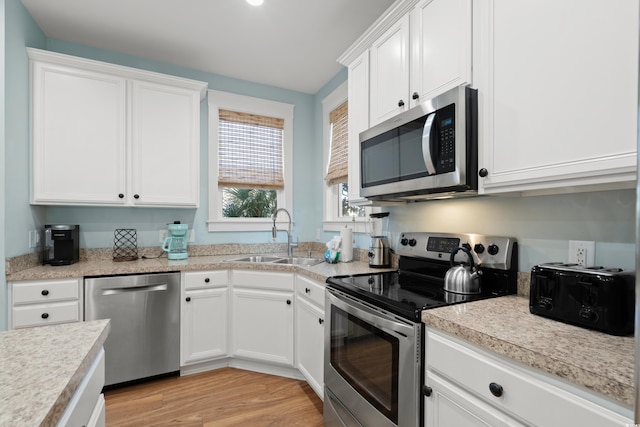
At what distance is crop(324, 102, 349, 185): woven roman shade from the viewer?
2.89 m

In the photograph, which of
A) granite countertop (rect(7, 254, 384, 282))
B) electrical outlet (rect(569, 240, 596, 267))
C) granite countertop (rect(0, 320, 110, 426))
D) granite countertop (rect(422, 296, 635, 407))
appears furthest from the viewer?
granite countertop (rect(7, 254, 384, 282))

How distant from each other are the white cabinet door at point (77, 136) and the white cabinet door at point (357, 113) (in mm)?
1840

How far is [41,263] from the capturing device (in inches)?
92.0

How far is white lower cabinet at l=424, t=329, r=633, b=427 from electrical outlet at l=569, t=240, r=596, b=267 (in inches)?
24.1

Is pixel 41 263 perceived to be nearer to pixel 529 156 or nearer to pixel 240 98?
pixel 240 98

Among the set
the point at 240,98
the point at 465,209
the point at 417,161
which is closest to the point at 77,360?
the point at 417,161

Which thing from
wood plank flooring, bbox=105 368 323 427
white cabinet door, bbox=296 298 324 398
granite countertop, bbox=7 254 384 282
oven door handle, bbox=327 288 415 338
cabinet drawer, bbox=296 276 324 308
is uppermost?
granite countertop, bbox=7 254 384 282

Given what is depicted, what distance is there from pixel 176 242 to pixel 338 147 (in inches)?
68.6

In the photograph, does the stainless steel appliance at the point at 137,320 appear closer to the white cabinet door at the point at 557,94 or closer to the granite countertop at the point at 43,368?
the granite countertop at the point at 43,368

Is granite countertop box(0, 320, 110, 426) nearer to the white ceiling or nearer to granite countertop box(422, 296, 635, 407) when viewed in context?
granite countertop box(422, 296, 635, 407)

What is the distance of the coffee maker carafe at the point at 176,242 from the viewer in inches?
107

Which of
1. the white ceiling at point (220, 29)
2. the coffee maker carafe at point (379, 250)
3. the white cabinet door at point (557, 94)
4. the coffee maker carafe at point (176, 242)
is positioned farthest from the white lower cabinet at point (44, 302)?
the white cabinet door at point (557, 94)

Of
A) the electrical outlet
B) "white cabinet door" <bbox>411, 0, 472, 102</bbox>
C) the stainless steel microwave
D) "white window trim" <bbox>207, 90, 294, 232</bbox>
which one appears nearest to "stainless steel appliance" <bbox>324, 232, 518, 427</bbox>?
the electrical outlet

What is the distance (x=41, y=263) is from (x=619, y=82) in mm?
3401
